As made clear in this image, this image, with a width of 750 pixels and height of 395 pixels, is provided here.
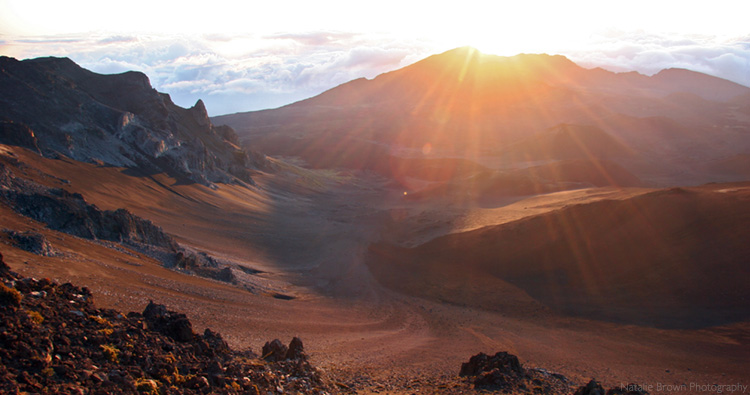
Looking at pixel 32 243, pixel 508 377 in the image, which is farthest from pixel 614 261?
pixel 32 243

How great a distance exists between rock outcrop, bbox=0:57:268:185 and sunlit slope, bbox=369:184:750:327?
30.0 m

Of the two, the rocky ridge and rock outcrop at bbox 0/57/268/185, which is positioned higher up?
rock outcrop at bbox 0/57/268/185

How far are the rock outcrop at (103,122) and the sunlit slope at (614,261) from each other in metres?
30.0

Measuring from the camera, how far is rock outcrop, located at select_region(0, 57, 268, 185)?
4306cm

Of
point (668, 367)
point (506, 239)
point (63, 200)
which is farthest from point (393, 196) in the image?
point (668, 367)

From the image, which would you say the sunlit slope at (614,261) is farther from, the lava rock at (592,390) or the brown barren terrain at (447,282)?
the lava rock at (592,390)

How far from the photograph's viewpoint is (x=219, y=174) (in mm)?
59688

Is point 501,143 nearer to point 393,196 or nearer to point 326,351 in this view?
point 393,196

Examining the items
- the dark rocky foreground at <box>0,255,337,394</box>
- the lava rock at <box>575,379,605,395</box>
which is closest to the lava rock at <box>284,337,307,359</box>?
the dark rocky foreground at <box>0,255,337,394</box>

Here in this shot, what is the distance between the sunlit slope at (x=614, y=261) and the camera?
2322cm

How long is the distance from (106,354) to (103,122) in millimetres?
51293

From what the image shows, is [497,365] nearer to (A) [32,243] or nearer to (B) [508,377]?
(B) [508,377]

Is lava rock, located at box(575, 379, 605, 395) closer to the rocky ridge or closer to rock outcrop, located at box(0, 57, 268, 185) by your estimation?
the rocky ridge

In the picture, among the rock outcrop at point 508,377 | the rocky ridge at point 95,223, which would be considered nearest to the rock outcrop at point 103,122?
the rocky ridge at point 95,223
